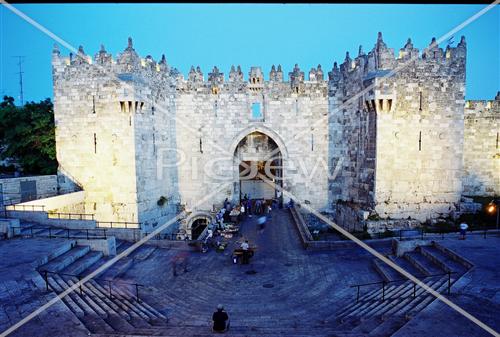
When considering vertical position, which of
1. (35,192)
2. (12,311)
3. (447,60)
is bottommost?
(12,311)

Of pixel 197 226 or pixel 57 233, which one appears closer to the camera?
pixel 57 233

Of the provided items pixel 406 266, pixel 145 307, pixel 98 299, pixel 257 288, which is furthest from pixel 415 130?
pixel 98 299

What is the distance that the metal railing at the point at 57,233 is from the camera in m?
13.9

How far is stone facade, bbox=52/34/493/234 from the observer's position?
1784 cm

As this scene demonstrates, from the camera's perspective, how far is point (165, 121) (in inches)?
864

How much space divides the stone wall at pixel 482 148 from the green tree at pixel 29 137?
88.2 feet

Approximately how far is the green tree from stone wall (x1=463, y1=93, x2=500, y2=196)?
26.9 m

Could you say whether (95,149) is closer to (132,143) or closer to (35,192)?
(132,143)

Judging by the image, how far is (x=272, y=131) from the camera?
23.2 meters

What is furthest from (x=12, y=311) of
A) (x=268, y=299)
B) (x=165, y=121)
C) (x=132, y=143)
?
(x=165, y=121)

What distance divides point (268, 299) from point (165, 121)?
1464cm

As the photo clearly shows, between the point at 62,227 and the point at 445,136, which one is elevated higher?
the point at 445,136

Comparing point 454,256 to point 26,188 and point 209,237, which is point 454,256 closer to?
point 209,237

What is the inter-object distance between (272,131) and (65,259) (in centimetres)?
1507
